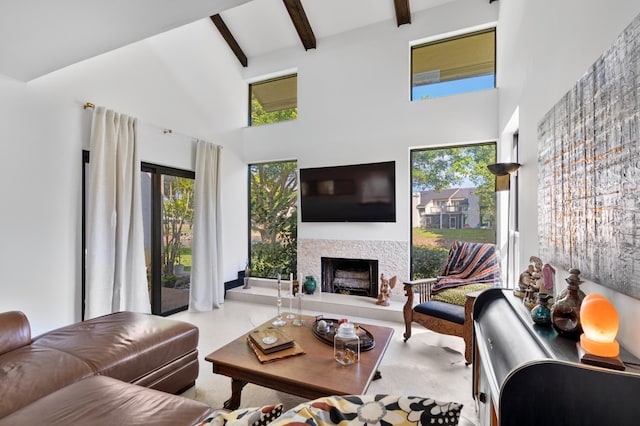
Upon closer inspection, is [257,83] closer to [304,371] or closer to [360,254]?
[360,254]

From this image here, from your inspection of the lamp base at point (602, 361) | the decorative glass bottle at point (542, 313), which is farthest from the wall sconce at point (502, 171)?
the lamp base at point (602, 361)

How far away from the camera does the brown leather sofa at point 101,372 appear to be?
4.21 feet

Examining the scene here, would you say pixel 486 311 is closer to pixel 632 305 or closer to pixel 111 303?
pixel 632 305

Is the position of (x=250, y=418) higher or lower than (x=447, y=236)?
lower

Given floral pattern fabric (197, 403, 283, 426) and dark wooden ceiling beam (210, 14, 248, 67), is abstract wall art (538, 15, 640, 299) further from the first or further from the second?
dark wooden ceiling beam (210, 14, 248, 67)

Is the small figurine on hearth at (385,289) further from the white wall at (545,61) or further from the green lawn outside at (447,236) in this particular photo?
the white wall at (545,61)

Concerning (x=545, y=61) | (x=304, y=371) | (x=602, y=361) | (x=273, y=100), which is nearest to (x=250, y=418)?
(x=602, y=361)

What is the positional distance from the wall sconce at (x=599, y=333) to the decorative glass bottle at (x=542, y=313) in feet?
0.80

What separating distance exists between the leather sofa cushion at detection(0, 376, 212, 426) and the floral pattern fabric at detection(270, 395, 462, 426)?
0.90m

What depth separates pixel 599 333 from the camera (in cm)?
90

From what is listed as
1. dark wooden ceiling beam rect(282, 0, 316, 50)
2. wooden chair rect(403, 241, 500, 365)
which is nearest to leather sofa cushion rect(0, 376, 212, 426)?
wooden chair rect(403, 241, 500, 365)

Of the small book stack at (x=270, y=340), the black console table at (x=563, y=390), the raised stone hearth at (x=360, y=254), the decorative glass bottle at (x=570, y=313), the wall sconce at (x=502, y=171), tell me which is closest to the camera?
the black console table at (x=563, y=390)

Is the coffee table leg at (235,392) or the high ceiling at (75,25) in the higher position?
the high ceiling at (75,25)

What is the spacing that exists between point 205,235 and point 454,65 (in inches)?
166
